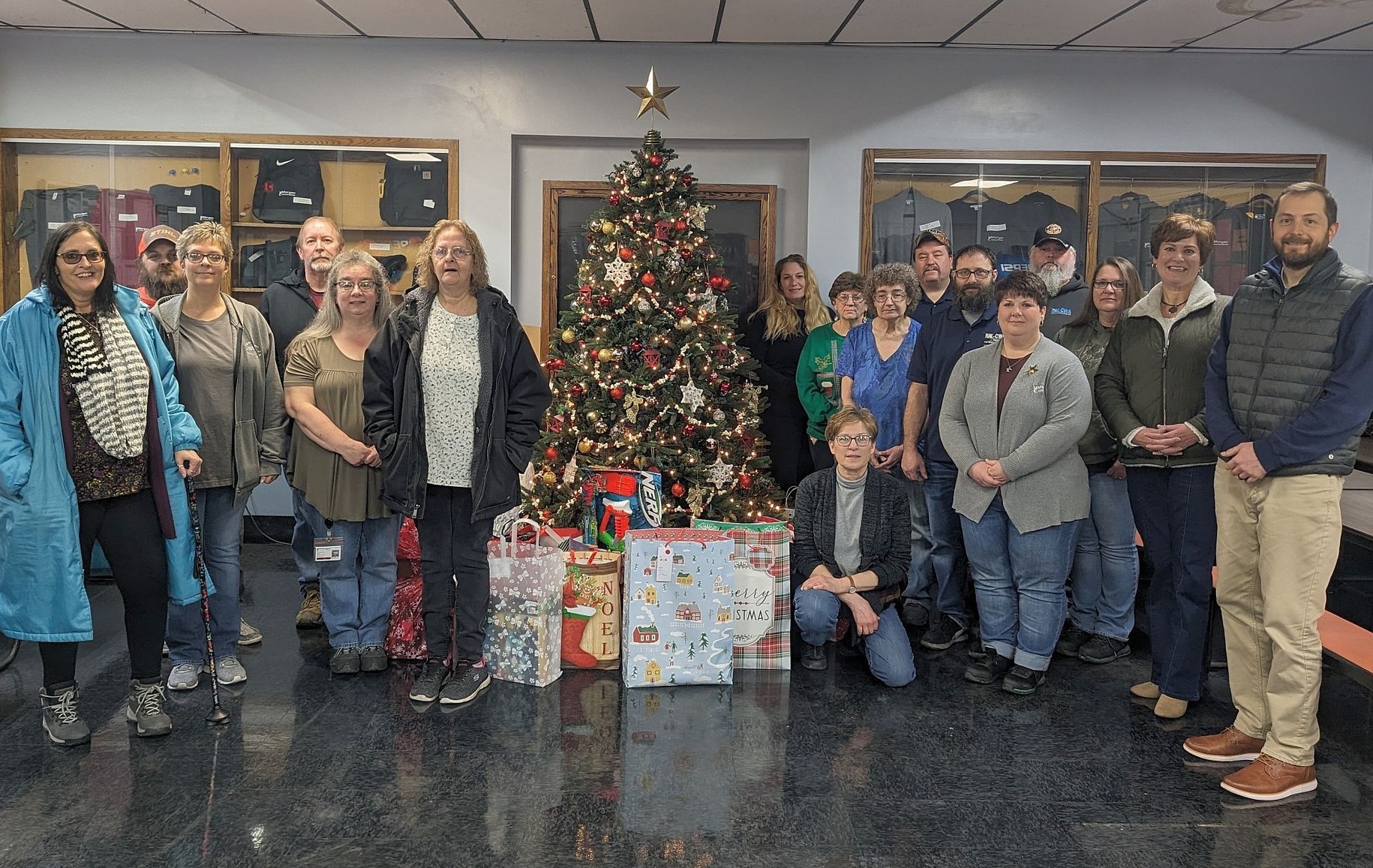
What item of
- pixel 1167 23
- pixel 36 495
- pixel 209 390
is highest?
pixel 1167 23

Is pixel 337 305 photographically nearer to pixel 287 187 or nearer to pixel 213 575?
pixel 213 575

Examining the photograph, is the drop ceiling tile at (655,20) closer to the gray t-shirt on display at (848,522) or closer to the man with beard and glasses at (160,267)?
the man with beard and glasses at (160,267)

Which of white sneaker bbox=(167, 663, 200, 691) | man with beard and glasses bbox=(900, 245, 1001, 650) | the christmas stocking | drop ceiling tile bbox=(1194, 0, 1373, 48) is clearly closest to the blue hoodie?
white sneaker bbox=(167, 663, 200, 691)

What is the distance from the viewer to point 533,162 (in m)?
6.47

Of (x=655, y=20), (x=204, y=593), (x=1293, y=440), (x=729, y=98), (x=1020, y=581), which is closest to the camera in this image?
(x=1293, y=440)

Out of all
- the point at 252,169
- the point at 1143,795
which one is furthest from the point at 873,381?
the point at 252,169

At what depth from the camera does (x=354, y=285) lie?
3814 millimetres

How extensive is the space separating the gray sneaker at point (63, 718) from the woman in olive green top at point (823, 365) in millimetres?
3185

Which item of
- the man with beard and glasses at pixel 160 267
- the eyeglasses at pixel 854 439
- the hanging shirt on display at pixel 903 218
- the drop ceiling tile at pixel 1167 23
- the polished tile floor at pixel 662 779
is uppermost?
the drop ceiling tile at pixel 1167 23

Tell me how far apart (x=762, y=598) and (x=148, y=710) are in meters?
2.12

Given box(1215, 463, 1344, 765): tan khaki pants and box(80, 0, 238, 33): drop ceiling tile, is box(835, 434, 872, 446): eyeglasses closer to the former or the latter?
box(1215, 463, 1344, 765): tan khaki pants

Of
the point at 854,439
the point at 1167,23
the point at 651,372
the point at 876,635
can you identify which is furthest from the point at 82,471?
the point at 1167,23

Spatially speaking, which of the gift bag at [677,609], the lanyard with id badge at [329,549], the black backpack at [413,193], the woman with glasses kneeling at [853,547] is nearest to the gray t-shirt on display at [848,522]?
the woman with glasses kneeling at [853,547]

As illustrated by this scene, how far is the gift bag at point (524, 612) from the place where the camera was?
375cm
